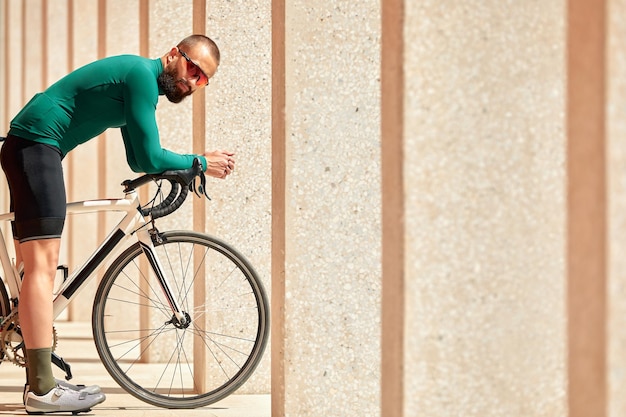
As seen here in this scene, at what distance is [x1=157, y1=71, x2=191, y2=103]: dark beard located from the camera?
5.46 metres

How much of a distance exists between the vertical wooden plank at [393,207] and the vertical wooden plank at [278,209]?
141 cm

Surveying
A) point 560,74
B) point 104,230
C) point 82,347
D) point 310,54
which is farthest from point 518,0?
point 104,230

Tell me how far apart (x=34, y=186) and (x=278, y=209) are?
1.10 m

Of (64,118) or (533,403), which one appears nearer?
(533,403)

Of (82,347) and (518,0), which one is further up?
(518,0)

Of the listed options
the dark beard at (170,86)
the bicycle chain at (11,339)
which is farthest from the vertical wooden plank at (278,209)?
the bicycle chain at (11,339)

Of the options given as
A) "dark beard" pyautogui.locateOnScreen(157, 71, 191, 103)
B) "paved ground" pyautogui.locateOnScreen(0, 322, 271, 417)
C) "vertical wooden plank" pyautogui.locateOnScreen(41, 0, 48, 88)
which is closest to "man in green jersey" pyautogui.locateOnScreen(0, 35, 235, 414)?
"dark beard" pyautogui.locateOnScreen(157, 71, 191, 103)

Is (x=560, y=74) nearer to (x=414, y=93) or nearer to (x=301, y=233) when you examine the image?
(x=414, y=93)

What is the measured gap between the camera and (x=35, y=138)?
536 centimetres

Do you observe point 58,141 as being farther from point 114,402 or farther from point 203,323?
point 203,323

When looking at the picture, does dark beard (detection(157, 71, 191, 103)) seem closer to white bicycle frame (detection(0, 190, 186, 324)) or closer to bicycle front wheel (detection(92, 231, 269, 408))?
white bicycle frame (detection(0, 190, 186, 324))

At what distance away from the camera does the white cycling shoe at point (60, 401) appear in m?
5.55

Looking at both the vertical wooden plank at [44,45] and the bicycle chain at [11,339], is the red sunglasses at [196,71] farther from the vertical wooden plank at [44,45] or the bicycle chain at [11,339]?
the vertical wooden plank at [44,45]

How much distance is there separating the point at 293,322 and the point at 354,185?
2.09ft
